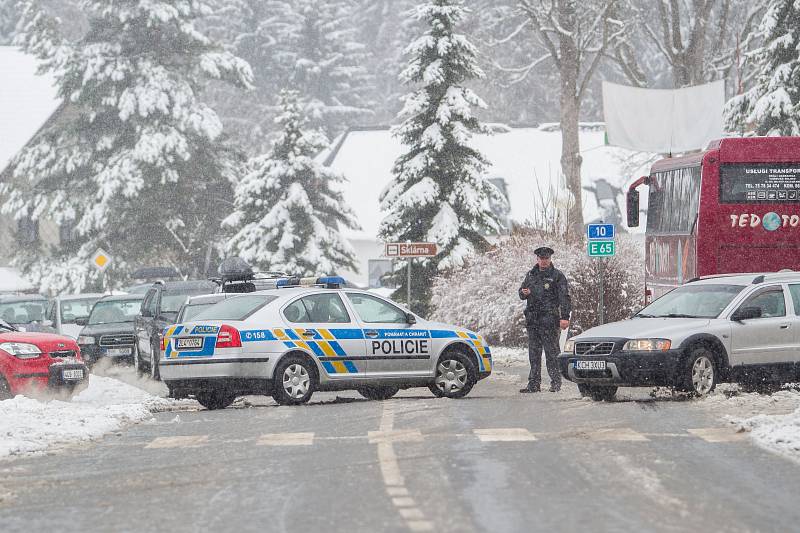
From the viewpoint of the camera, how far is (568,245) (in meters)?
34.5

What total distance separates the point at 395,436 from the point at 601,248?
14.7 metres

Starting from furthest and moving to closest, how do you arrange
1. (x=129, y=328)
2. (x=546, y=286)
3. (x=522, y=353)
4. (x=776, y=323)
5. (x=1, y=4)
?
1. (x=1, y=4)
2. (x=522, y=353)
3. (x=129, y=328)
4. (x=546, y=286)
5. (x=776, y=323)

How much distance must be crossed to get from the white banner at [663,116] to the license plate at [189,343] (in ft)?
72.4

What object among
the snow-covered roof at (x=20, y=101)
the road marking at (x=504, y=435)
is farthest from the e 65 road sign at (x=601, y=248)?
the snow-covered roof at (x=20, y=101)

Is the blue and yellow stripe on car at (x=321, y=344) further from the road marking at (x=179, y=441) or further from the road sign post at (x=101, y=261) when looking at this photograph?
the road sign post at (x=101, y=261)

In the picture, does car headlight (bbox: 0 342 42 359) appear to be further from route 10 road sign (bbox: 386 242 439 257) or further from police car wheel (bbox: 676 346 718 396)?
→ route 10 road sign (bbox: 386 242 439 257)

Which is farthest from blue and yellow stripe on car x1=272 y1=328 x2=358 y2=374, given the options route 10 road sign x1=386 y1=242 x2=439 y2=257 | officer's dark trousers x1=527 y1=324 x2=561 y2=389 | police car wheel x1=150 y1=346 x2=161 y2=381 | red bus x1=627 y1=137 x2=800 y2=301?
route 10 road sign x1=386 y1=242 x2=439 y2=257

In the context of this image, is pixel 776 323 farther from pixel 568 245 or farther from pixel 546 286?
pixel 568 245

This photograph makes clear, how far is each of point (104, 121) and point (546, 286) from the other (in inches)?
1569

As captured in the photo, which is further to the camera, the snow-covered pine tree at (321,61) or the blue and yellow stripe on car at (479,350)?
the snow-covered pine tree at (321,61)

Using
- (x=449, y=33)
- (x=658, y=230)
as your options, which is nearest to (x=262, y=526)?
(x=658, y=230)

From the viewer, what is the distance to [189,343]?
58.6 ft

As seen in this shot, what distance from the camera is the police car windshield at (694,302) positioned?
18.6 m

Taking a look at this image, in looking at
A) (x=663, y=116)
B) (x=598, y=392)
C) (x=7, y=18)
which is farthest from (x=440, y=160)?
(x=7, y=18)
